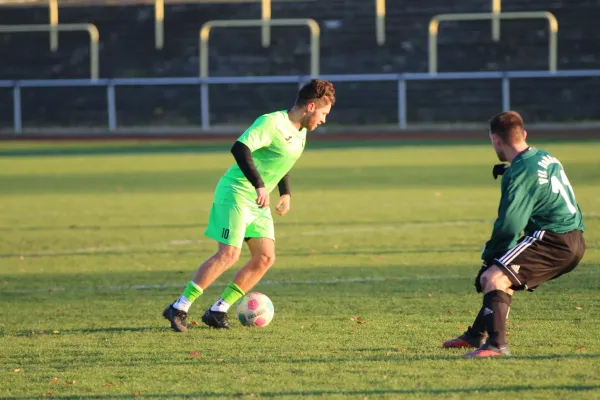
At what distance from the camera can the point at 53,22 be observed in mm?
41531

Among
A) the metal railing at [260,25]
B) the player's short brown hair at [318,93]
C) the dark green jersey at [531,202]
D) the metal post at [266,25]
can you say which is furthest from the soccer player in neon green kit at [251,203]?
the metal post at [266,25]

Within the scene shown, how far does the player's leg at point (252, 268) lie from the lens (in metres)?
7.99

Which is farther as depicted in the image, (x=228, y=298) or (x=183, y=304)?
(x=228, y=298)

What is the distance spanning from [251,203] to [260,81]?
29768 millimetres

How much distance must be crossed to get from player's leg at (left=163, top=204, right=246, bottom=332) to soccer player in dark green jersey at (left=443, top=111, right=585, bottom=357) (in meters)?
1.88

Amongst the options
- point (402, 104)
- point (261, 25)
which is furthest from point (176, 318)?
point (261, 25)

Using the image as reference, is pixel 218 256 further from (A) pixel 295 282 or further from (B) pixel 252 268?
(A) pixel 295 282

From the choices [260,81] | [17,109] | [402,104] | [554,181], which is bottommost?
[17,109]

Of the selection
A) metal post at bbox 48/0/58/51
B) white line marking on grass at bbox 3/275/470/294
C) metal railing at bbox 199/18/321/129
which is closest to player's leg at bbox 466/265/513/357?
white line marking on grass at bbox 3/275/470/294

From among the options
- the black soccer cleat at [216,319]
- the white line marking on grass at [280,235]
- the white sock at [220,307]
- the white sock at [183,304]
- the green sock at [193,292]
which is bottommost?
the white line marking on grass at [280,235]

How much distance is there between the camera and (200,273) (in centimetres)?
797

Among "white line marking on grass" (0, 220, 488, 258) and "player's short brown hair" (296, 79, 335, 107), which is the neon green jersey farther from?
"white line marking on grass" (0, 220, 488, 258)

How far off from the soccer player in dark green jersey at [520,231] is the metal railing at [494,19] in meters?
30.5

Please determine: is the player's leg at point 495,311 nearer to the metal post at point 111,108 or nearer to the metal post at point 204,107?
the metal post at point 204,107
